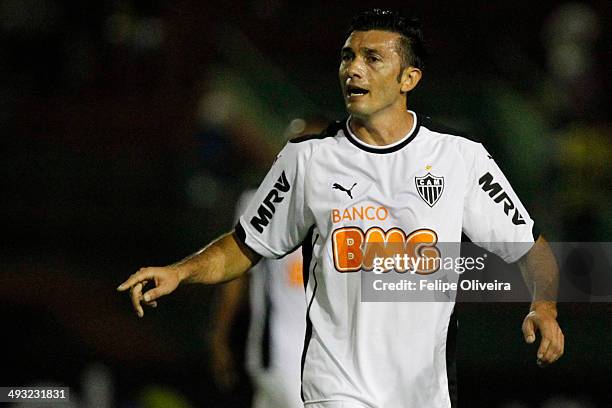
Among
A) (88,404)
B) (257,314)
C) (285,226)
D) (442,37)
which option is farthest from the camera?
(442,37)

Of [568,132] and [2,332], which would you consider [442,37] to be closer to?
[568,132]

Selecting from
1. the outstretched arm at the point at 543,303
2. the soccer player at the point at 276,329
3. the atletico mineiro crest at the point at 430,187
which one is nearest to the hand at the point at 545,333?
the outstretched arm at the point at 543,303

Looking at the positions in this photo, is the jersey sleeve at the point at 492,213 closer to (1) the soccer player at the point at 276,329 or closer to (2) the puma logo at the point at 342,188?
(2) the puma logo at the point at 342,188

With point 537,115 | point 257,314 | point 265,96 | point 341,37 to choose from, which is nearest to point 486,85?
point 537,115

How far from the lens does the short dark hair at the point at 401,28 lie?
3.73 metres

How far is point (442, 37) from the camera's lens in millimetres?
6652

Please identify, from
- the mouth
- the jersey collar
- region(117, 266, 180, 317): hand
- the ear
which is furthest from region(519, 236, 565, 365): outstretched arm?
region(117, 266, 180, 317): hand

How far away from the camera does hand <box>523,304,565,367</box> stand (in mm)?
3441

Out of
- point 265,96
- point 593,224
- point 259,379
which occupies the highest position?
point 265,96

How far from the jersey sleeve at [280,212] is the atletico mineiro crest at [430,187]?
394mm

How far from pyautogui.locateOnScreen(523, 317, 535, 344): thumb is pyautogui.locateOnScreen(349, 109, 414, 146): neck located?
2.52 ft

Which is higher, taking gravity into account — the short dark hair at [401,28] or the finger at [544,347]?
the short dark hair at [401,28]

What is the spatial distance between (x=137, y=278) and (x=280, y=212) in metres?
0.63

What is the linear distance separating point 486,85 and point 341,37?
96cm
